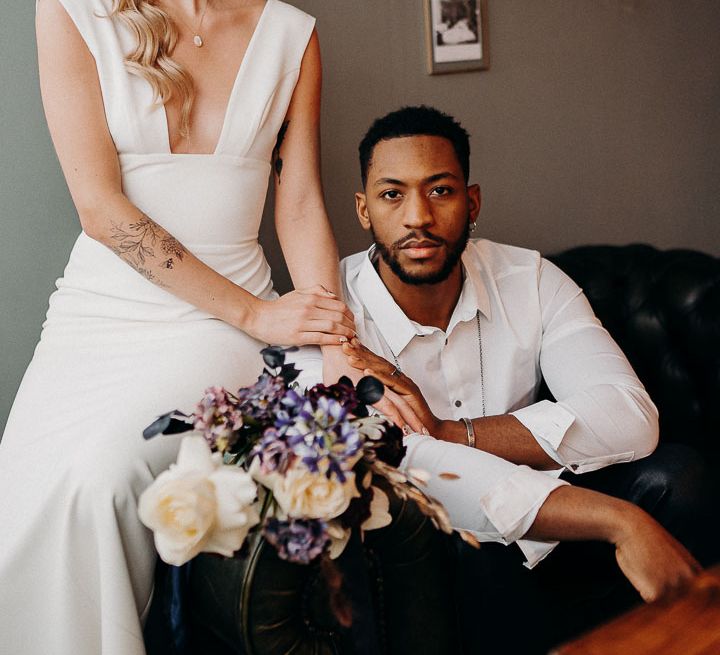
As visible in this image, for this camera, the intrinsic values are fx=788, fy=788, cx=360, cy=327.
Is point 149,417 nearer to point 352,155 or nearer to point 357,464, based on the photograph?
point 357,464

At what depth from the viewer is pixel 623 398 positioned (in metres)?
1.69

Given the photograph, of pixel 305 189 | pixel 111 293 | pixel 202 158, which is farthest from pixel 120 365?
pixel 305 189

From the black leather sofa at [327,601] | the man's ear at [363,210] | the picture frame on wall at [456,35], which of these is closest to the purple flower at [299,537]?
the black leather sofa at [327,601]

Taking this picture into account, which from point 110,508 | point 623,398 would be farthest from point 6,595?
point 623,398

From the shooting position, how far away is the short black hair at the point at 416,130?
1.90 m

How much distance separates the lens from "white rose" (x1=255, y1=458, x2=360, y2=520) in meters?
0.96

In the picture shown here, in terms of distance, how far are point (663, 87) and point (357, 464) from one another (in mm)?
2388

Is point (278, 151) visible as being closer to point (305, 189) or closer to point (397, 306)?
point (305, 189)

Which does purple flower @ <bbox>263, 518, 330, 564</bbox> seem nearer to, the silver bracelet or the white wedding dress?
the white wedding dress

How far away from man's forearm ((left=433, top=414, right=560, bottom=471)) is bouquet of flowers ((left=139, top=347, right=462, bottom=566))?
58cm

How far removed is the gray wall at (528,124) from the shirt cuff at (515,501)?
3.65 feet

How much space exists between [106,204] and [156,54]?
13.0 inches

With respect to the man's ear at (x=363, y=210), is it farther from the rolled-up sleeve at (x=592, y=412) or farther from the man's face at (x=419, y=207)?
the rolled-up sleeve at (x=592, y=412)

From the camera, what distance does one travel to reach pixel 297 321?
5.33ft
